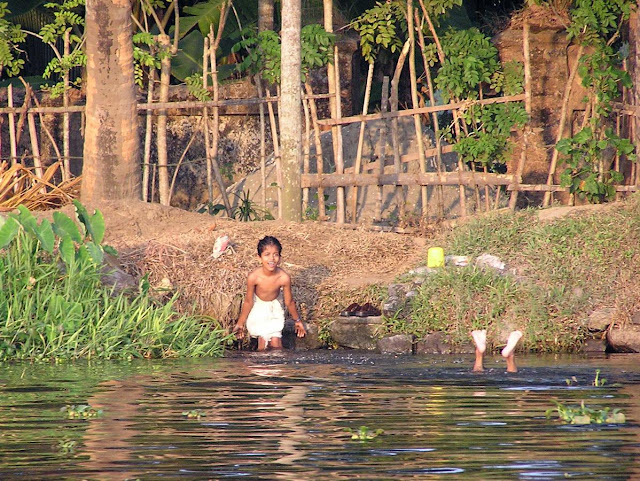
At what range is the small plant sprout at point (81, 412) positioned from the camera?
21.0 ft

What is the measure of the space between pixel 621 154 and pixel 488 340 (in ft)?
14.6

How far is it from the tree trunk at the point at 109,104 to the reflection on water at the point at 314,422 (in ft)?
13.4

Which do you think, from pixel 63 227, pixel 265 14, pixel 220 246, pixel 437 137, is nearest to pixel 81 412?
pixel 63 227

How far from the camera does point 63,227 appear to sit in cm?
1013

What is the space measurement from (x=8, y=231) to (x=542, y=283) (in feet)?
15.8

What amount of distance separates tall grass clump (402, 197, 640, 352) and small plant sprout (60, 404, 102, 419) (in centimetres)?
459

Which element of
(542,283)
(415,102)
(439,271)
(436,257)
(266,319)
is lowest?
(266,319)

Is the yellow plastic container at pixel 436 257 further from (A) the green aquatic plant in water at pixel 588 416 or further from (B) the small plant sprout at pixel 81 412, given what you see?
(B) the small plant sprout at pixel 81 412

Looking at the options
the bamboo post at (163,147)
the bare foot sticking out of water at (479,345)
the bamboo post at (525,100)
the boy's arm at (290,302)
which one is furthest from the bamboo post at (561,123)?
the bare foot sticking out of water at (479,345)

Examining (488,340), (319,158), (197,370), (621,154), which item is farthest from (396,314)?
(621,154)

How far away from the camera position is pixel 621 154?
1383 centimetres

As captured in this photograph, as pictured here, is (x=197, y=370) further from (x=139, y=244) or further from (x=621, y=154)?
(x=621, y=154)

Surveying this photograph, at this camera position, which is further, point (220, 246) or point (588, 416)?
point (220, 246)

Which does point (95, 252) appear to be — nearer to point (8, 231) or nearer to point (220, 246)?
point (8, 231)
